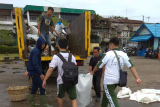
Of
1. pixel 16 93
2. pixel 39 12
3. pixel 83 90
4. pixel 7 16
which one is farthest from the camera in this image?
pixel 39 12

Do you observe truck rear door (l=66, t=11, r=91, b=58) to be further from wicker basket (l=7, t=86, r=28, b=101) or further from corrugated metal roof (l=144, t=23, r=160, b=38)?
Answer: corrugated metal roof (l=144, t=23, r=160, b=38)

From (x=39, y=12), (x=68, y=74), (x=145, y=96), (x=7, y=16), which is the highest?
(x=39, y=12)

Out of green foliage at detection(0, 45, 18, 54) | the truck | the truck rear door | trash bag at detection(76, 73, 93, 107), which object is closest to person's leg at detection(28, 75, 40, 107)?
trash bag at detection(76, 73, 93, 107)

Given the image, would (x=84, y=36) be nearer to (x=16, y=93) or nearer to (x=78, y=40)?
(x=78, y=40)

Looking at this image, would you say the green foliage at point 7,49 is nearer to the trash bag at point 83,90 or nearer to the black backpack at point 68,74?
the trash bag at point 83,90

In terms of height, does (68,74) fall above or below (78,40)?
below

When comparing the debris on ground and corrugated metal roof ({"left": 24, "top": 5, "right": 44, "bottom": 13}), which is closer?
the debris on ground

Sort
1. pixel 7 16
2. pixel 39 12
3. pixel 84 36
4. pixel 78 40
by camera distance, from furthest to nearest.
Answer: pixel 39 12, pixel 7 16, pixel 78 40, pixel 84 36

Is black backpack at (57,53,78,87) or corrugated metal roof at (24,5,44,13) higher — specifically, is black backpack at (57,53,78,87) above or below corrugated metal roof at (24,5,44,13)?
below

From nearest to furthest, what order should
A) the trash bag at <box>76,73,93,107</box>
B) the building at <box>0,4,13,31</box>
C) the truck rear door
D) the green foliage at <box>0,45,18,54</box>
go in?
the trash bag at <box>76,73,93,107</box> < the truck rear door < the green foliage at <box>0,45,18,54</box> < the building at <box>0,4,13,31</box>

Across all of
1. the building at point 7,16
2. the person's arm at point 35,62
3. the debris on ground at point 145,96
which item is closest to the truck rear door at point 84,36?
the debris on ground at point 145,96

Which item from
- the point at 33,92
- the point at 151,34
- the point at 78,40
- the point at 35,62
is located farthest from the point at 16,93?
the point at 151,34

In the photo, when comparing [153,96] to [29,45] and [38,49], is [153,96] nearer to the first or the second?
[38,49]

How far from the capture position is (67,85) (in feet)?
8.17
